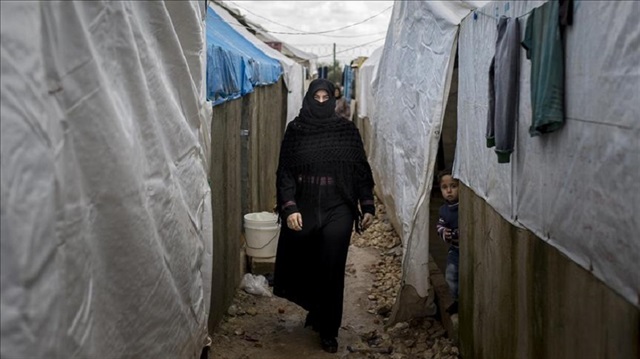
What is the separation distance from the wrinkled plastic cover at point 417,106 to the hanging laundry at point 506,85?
196cm

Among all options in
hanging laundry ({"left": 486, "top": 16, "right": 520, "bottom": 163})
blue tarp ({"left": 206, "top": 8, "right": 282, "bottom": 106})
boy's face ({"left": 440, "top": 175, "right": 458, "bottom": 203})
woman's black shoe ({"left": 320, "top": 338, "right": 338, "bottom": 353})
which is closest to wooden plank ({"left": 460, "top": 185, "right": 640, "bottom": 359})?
hanging laundry ({"left": 486, "top": 16, "right": 520, "bottom": 163})

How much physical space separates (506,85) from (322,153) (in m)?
2.24

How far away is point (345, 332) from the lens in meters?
5.95

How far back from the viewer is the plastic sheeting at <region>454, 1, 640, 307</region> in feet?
7.06

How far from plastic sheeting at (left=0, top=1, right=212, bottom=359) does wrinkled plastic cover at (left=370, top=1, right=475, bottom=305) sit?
2914mm

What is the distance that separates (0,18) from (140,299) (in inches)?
43.9

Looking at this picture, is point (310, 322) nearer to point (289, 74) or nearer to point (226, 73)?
point (226, 73)

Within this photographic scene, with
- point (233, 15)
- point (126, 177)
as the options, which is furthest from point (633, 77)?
point (233, 15)

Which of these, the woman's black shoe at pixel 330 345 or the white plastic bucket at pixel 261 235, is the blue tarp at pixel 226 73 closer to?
the white plastic bucket at pixel 261 235

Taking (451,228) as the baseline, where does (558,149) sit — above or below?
above

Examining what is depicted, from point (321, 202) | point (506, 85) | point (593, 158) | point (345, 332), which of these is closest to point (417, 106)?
point (321, 202)

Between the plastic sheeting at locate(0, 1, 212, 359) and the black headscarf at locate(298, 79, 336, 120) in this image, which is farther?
the black headscarf at locate(298, 79, 336, 120)

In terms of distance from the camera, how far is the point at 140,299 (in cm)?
237

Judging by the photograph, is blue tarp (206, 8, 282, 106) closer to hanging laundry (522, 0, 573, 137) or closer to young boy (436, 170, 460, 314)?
young boy (436, 170, 460, 314)
